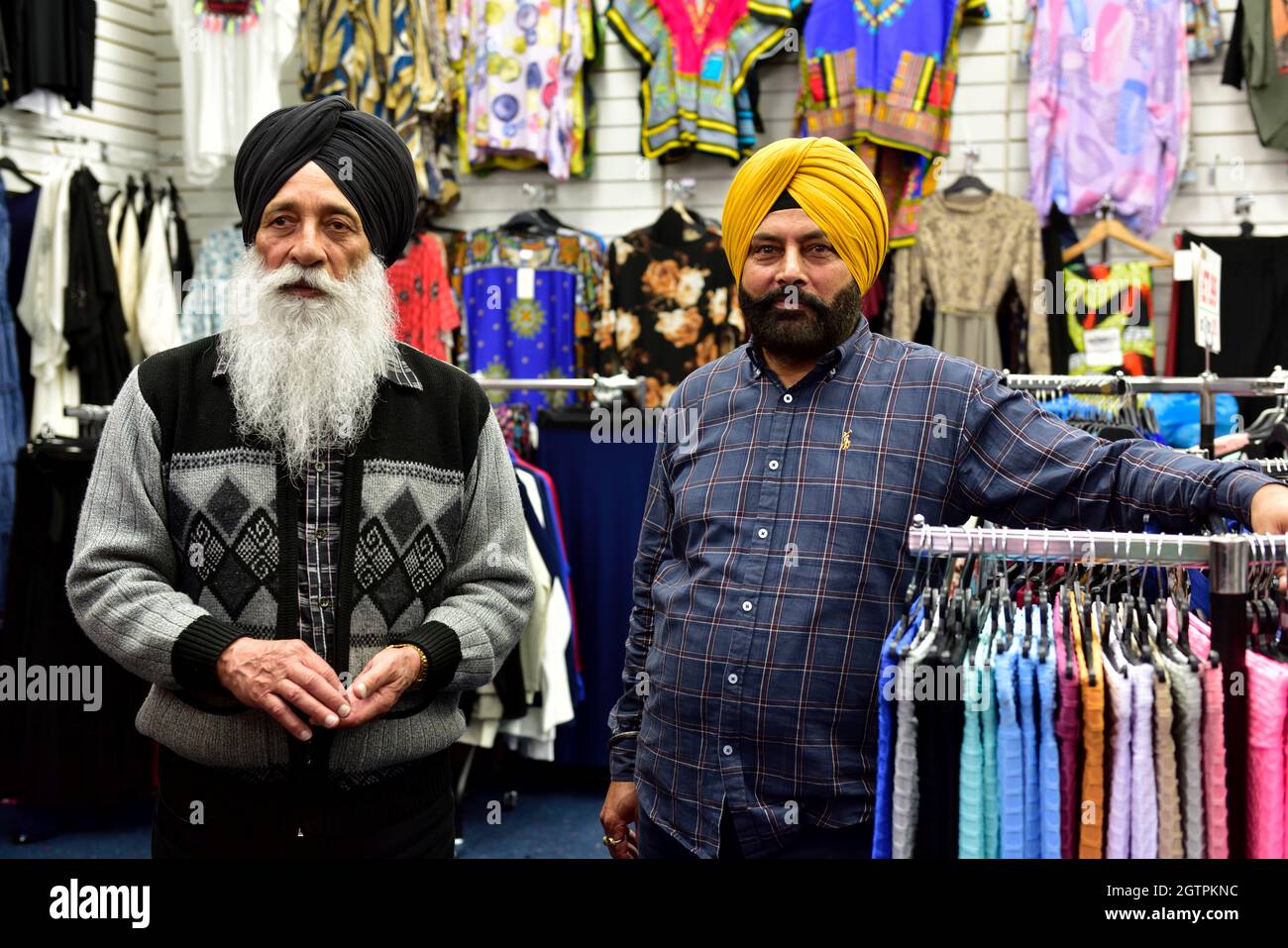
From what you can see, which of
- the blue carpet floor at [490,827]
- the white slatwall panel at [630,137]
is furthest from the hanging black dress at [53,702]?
the white slatwall panel at [630,137]

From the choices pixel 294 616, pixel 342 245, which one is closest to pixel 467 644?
pixel 294 616

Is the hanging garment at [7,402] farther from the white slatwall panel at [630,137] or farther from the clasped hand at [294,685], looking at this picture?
the clasped hand at [294,685]

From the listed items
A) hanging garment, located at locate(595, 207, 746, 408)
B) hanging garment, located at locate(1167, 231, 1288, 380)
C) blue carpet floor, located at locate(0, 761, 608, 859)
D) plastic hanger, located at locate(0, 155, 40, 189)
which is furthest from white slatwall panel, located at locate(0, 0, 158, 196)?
hanging garment, located at locate(1167, 231, 1288, 380)

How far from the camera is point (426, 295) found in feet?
15.8

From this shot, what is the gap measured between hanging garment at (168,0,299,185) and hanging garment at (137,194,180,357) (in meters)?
0.11

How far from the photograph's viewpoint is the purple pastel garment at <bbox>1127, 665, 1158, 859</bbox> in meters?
1.38

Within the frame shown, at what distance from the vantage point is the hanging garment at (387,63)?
4.80m

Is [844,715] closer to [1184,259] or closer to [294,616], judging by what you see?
[294,616]

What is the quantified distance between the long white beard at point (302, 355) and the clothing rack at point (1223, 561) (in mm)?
931

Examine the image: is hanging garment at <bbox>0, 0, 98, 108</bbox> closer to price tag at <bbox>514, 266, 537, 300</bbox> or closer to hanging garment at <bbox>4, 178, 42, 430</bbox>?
hanging garment at <bbox>4, 178, 42, 430</bbox>

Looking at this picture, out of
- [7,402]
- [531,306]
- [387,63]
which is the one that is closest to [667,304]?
[531,306]

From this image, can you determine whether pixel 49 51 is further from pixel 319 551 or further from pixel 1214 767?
pixel 1214 767
